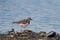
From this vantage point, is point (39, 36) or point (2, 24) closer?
point (39, 36)

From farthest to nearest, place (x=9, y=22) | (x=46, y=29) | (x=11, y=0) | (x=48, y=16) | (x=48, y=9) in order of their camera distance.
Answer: (x=11, y=0) < (x=48, y=9) < (x=48, y=16) < (x=9, y=22) < (x=46, y=29)

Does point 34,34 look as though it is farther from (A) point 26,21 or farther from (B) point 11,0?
(B) point 11,0

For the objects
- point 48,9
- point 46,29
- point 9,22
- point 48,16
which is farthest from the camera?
point 48,9

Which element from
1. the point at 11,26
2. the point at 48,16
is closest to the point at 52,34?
the point at 11,26

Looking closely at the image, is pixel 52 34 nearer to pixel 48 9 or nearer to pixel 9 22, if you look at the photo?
pixel 9 22

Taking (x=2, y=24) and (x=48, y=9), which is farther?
(x=48, y=9)

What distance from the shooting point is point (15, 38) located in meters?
8.52

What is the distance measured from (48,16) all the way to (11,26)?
2.98m

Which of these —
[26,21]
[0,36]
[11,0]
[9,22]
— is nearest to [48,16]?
[9,22]

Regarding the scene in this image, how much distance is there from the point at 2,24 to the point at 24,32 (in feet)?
6.37

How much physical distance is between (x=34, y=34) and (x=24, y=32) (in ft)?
1.22

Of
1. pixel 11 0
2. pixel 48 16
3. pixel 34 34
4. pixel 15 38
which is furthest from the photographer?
pixel 11 0

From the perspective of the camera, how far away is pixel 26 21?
955 centimetres

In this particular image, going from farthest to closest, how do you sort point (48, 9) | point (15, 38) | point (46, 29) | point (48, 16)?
point (48, 9)
point (48, 16)
point (46, 29)
point (15, 38)
